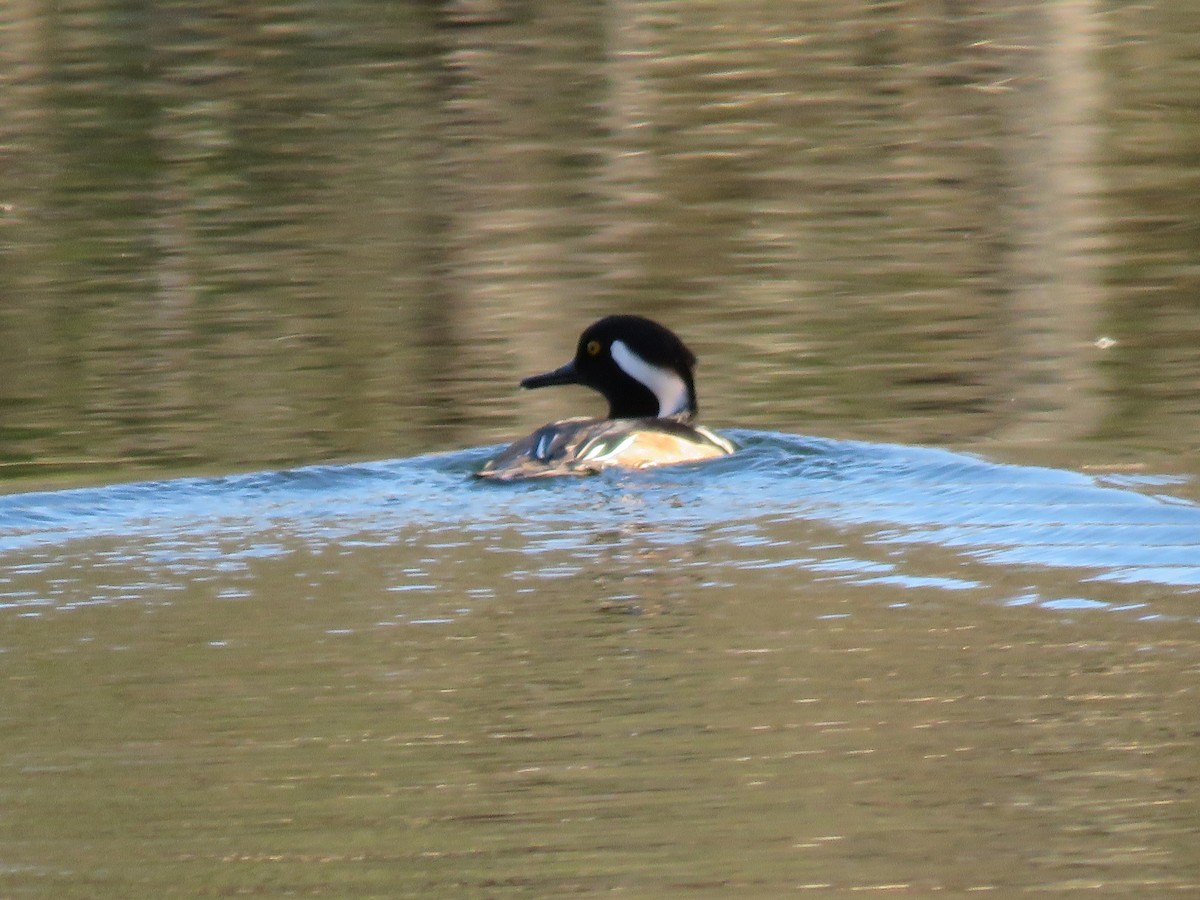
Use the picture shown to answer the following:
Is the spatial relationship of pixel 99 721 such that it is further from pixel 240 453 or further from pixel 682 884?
pixel 240 453

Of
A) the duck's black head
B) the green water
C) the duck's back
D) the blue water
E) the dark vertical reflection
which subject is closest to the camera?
the green water

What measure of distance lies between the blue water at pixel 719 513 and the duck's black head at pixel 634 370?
78 centimetres

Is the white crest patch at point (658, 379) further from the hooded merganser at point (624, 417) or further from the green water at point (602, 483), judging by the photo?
the green water at point (602, 483)

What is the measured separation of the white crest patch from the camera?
10.4 m

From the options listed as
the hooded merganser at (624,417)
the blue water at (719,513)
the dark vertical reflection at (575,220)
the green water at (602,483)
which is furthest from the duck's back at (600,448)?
the dark vertical reflection at (575,220)

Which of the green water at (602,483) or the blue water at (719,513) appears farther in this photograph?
the blue water at (719,513)

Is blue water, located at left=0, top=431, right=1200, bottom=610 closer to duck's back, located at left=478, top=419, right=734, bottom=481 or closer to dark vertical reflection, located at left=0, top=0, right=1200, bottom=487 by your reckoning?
duck's back, located at left=478, top=419, right=734, bottom=481

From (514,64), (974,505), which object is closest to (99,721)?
(974,505)

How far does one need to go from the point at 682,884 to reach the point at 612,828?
14.3 inches

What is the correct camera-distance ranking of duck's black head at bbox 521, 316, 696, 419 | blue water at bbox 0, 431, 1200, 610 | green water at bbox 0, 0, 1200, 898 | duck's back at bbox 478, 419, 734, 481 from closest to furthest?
green water at bbox 0, 0, 1200, 898 < blue water at bbox 0, 431, 1200, 610 < duck's back at bbox 478, 419, 734, 481 < duck's black head at bbox 521, 316, 696, 419

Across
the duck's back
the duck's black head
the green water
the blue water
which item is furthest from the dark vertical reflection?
the blue water

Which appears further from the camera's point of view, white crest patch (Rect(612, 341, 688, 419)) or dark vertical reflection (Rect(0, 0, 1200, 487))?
dark vertical reflection (Rect(0, 0, 1200, 487))

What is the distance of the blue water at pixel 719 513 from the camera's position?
23.3 ft

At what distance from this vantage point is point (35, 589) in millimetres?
7254
